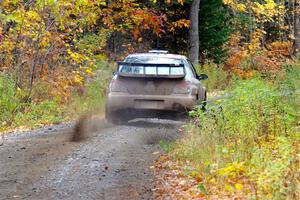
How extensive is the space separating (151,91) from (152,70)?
0.52 metres

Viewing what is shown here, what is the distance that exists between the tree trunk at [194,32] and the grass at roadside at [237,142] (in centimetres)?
1660

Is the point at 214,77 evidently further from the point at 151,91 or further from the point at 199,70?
the point at 151,91

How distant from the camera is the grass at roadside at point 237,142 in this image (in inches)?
274

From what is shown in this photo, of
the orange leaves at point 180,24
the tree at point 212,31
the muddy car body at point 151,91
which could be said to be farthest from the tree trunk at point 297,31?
the muddy car body at point 151,91

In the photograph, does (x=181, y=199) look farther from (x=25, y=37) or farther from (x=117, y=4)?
(x=117, y=4)

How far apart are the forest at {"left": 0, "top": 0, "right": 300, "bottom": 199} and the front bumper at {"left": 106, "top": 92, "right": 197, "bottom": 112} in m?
0.41

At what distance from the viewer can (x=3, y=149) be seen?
10.7m

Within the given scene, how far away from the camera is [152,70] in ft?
41.2

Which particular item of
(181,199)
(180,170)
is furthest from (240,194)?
(180,170)

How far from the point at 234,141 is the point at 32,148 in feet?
13.7

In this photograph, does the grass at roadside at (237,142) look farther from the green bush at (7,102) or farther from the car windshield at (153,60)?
the green bush at (7,102)

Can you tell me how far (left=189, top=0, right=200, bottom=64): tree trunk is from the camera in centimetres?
2627

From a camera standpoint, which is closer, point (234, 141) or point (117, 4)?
point (234, 141)

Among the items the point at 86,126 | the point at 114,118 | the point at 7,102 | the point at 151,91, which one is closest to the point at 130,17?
the point at 7,102
